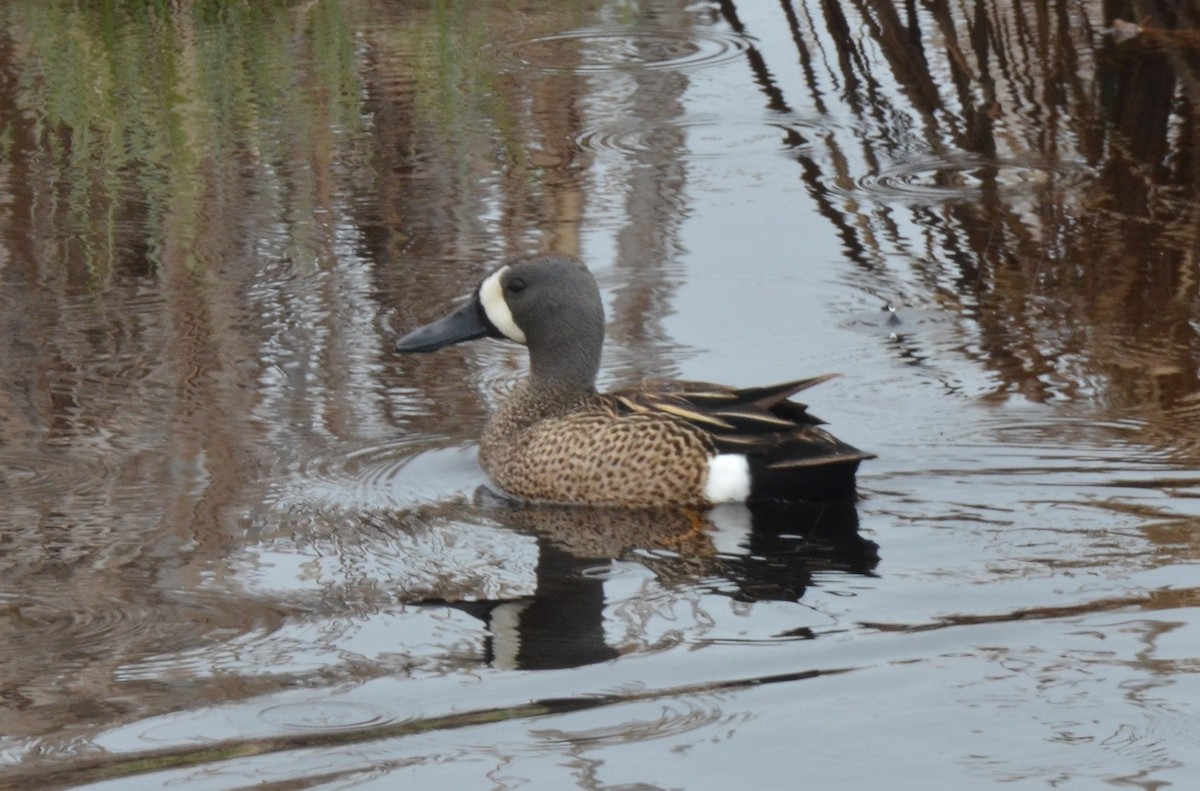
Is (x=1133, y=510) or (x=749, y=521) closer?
(x=1133, y=510)

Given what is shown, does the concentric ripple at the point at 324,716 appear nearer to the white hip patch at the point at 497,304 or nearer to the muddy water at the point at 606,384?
the muddy water at the point at 606,384

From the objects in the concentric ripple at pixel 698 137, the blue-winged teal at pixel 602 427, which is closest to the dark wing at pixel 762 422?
the blue-winged teal at pixel 602 427

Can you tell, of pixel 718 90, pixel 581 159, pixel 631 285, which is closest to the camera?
pixel 631 285

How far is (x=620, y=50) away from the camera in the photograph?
1105 cm

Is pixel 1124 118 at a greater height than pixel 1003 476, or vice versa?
pixel 1124 118

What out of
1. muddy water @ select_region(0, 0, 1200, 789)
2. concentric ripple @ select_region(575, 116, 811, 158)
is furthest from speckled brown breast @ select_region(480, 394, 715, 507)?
concentric ripple @ select_region(575, 116, 811, 158)

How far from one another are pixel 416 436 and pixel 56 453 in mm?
1070

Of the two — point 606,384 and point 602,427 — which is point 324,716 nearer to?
point 602,427

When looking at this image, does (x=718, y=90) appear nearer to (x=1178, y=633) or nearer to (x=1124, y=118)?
(x=1124, y=118)

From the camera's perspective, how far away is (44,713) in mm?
4078

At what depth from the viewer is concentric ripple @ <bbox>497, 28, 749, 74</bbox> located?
1069 cm

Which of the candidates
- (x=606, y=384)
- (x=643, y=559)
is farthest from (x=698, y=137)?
(x=643, y=559)

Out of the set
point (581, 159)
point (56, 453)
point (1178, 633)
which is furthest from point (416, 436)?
point (581, 159)

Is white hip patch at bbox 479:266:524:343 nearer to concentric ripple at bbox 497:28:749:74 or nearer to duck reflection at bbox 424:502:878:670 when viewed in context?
duck reflection at bbox 424:502:878:670
